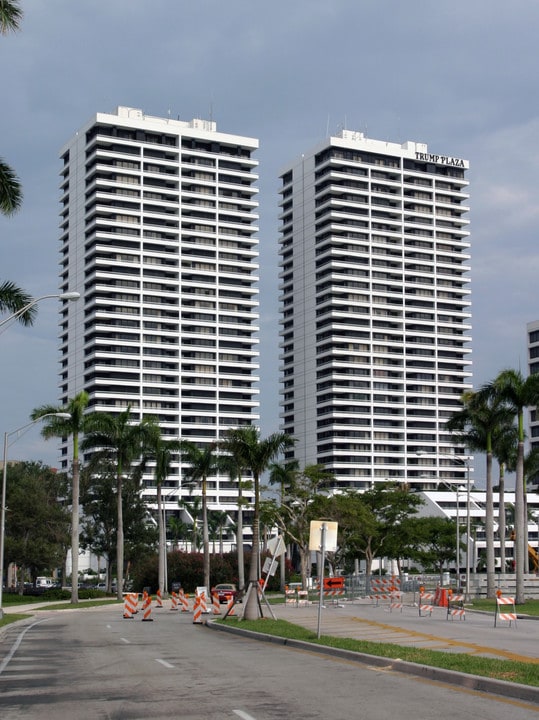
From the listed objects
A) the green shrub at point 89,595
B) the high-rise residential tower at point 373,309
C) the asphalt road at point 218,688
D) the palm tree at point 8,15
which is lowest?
the green shrub at point 89,595

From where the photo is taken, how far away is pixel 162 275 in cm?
17162

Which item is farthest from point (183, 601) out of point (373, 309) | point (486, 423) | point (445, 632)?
point (373, 309)

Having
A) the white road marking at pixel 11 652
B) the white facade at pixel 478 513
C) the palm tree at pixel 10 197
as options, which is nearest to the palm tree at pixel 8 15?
the palm tree at pixel 10 197

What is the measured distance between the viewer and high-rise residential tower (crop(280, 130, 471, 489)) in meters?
178

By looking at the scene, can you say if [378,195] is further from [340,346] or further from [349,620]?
[349,620]

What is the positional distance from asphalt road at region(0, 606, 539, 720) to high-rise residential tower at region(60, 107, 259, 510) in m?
140

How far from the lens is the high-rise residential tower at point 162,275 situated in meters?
166

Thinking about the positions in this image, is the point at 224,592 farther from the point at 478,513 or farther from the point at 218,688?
the point at 478,513

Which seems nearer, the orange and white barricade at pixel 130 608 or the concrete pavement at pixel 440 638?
the concrete pavement at pixel 440 638

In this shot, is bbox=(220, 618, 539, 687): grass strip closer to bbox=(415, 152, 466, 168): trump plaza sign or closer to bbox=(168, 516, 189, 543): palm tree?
bbox=(168, 516, 189, 543): palm tree

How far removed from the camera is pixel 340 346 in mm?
178750

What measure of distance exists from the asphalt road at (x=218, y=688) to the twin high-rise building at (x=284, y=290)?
14114 cm

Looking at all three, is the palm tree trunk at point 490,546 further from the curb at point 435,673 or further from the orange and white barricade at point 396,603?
the curb at point 435,673

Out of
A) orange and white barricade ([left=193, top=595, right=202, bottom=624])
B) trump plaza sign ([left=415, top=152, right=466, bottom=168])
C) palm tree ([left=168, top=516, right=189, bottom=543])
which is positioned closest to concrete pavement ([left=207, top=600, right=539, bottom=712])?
orange and white barricade ([left=193, top=595, right=202, bottom=624])
